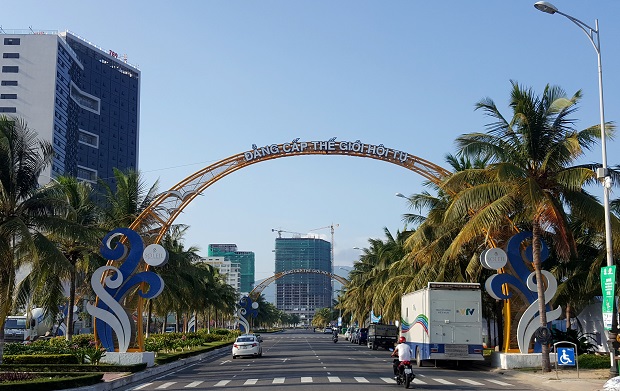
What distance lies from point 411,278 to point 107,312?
73.3 feet

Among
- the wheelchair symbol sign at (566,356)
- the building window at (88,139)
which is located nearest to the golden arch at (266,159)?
the wheelchair symbol sign at (566,356)

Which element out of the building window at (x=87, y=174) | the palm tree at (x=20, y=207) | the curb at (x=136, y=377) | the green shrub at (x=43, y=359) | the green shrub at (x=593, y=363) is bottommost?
the curb at (x=136, y=377)

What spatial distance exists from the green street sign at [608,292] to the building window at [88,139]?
12576 centimetres

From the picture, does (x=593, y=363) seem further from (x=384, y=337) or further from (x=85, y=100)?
(x=85, y=100)

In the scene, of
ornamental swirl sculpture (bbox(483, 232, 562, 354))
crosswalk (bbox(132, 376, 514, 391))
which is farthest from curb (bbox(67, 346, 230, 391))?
ornamental swirl sculpture (bbox(483, 232, 562, 354))

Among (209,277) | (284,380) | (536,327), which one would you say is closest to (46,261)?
(284,380)

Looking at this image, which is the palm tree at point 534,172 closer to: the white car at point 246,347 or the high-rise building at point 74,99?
the white car at point 246,347

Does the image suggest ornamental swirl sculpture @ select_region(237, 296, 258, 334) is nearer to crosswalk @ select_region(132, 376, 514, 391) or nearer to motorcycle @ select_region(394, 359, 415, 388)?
crosswalk @ select_region(132, 376, 514, 391)

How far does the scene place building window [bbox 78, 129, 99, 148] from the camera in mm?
135750

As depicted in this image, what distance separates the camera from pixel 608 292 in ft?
68.9

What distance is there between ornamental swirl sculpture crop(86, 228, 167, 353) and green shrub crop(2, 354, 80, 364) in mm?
3435

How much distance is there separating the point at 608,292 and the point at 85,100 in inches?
5099

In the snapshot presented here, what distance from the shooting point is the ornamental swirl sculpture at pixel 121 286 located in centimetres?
3158

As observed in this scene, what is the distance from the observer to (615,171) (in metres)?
25.7
